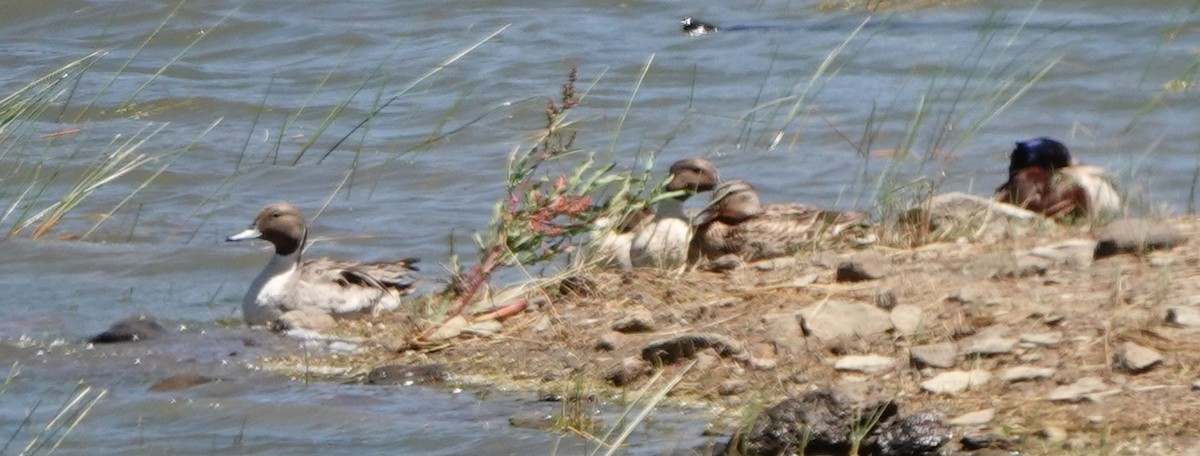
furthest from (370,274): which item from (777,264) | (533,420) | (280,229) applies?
(533,420)

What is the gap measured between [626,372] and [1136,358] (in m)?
1.45

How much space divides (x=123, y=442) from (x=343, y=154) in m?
6.13

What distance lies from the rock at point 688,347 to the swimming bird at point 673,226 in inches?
54.9

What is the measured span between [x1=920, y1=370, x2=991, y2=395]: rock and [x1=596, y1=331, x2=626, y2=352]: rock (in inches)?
46.7

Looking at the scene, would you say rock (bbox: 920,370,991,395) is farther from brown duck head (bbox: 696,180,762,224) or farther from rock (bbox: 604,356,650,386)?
brown duck head (bbox: 696,180,762,224)

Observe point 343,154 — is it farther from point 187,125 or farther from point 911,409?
point 911,409

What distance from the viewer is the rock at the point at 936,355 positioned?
5.40 metres

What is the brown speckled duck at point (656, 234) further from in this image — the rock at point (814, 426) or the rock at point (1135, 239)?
the rock at point (814, 426)

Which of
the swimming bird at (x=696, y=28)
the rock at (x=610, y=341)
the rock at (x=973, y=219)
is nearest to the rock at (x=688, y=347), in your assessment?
the rock at (x=610, y=341)

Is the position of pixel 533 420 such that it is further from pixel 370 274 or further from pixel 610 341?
pixel 370 274

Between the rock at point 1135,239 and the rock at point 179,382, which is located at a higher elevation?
the rock at point 1135,239

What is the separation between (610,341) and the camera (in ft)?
20.3

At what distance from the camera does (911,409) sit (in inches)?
200

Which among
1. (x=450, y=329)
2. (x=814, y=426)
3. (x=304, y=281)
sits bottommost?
(x=304, y=281)
